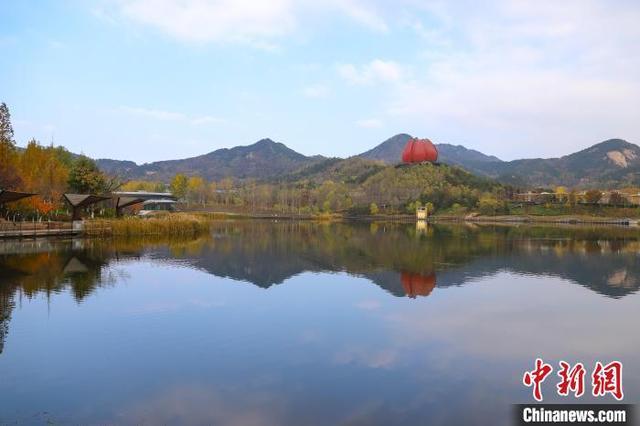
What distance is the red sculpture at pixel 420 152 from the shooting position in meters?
160

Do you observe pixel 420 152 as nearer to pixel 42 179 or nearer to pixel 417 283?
pixel 42 179

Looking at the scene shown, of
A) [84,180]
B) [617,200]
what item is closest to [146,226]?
[84,180]

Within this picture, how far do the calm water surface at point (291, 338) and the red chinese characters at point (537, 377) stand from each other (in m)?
0.21

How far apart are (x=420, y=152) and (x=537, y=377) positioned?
153853 mm

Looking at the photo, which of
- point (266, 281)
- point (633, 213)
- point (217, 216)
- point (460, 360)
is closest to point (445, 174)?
point (633, 213)

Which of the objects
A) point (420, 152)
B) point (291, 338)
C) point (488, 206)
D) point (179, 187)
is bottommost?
point (291, 338)

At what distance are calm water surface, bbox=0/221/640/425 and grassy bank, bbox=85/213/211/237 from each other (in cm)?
1577

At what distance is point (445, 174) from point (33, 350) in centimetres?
15375

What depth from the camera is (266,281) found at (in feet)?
77.4

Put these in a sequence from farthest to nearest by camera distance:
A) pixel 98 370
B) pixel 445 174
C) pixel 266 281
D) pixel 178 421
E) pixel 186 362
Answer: pixel 445 174 < pixel 266 281 < pixel 186 362 < pixel 98 370 < pixel 178 421

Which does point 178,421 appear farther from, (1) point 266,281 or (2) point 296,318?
(1) point 266,281

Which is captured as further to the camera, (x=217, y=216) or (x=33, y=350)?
(x=217, y=216)

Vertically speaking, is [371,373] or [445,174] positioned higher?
[445,174]

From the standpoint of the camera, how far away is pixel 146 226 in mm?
46719
